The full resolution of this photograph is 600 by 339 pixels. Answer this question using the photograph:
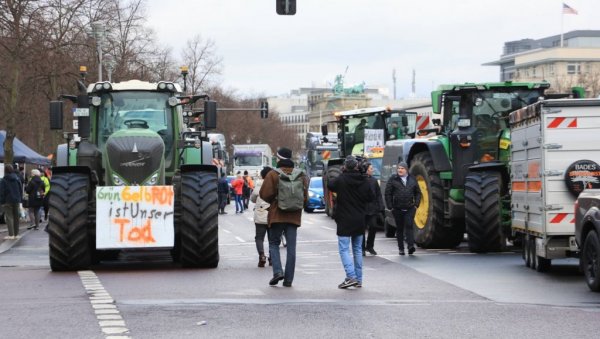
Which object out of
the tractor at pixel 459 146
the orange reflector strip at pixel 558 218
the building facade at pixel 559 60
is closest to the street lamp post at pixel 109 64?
the tractor at pixel 459 146

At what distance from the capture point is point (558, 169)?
18406mm

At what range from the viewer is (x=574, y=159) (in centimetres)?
1838

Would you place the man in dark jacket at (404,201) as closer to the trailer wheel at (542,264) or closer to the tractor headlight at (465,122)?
the tractor headlight at (465,122)

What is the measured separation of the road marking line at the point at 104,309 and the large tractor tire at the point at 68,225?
88cm

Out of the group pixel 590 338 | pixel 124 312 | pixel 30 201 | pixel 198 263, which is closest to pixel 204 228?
pixel 198 263

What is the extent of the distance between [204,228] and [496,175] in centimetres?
646

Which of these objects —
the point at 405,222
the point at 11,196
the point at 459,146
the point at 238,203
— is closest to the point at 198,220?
the point at 405,222

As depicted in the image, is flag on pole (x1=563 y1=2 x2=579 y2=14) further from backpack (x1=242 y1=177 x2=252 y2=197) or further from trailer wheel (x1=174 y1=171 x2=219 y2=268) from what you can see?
trailer wheel (x1=174 y1=171 x2=219 y2=268)

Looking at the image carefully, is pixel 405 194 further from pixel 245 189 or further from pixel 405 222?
pixel 245 189

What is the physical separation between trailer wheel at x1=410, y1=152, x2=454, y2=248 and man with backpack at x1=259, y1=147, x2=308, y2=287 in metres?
8.24

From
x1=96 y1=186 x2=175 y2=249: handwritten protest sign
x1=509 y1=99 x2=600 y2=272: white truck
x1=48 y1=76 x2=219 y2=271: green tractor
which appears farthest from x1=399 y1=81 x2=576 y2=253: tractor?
x1=96 y1=186 x2=175 y2=249: handwritten protest sign

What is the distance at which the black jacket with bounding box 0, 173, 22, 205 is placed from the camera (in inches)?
1146

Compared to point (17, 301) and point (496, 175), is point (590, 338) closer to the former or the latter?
point (17, 301)

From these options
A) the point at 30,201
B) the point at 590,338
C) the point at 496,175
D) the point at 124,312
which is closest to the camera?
the point at 590,338
